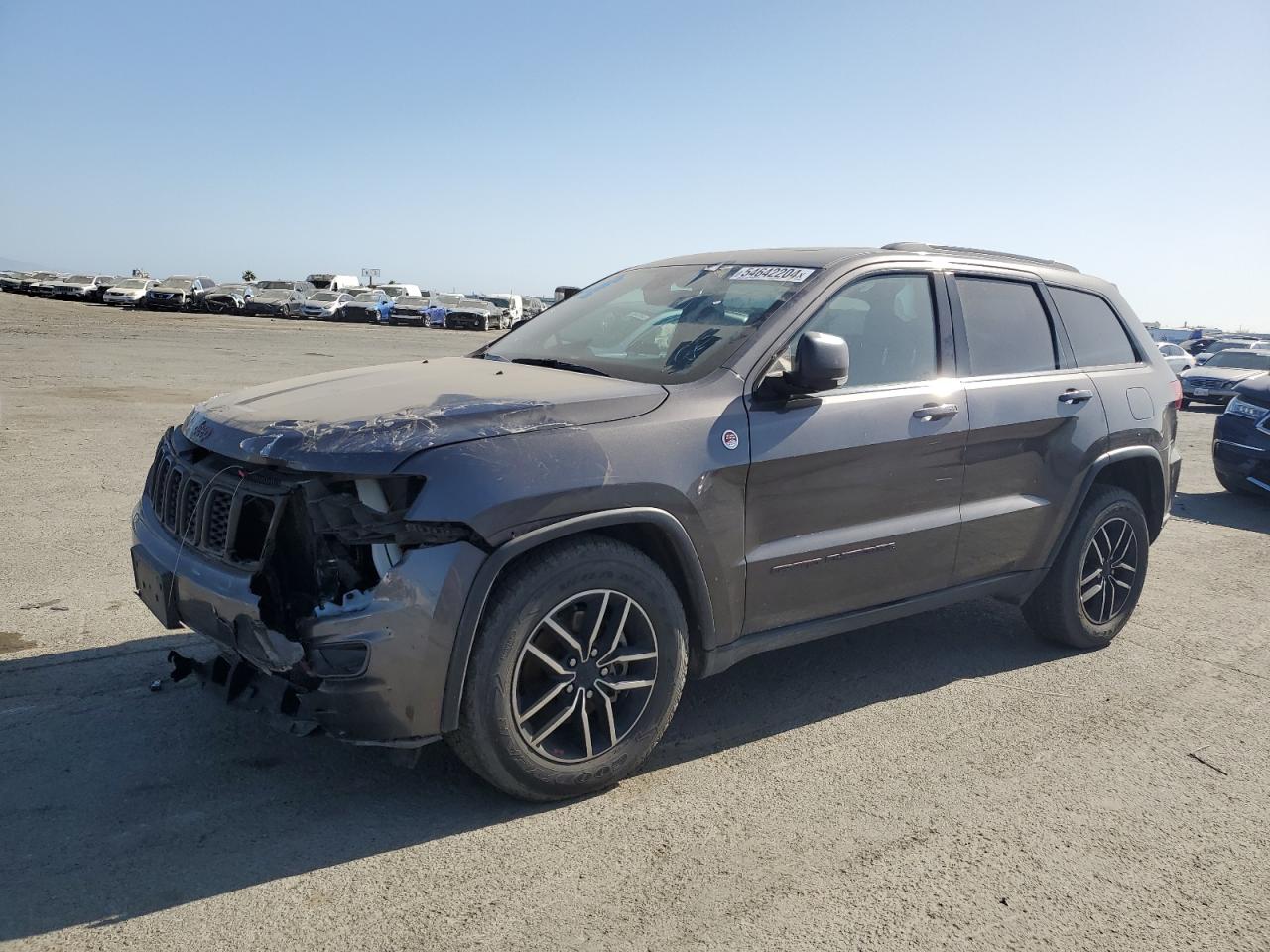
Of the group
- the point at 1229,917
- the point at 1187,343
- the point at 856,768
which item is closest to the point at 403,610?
the point at 856,768

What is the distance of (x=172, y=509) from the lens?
363cm

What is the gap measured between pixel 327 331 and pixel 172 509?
32.0m

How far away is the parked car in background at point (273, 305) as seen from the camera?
44.0 metres

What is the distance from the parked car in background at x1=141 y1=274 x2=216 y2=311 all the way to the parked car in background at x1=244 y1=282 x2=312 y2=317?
2022mm

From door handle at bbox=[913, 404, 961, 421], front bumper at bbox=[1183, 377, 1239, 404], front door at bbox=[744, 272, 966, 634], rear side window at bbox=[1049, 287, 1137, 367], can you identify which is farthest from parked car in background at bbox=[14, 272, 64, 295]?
door handle at bbox=[913, 404, 961, 421]

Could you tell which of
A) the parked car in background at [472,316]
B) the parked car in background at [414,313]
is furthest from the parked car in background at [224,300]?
the parked car in background at [472,316]

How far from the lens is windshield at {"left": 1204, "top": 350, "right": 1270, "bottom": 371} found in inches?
921

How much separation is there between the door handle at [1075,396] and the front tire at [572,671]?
2453mm

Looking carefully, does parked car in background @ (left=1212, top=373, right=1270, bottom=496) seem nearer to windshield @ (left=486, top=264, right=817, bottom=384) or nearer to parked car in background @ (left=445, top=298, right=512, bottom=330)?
windshield @ (left=486, top=264, right=817, bottom=384)

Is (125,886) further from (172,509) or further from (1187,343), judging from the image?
(1187,343)

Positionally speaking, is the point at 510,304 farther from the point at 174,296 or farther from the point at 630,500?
the point at 630,500

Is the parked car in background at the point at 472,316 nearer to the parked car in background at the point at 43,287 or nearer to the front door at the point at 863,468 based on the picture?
the parked car in background at the point at 43,287

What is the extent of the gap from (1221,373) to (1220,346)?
6.72 metres

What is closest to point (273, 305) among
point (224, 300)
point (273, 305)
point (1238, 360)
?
point (273, 305)
